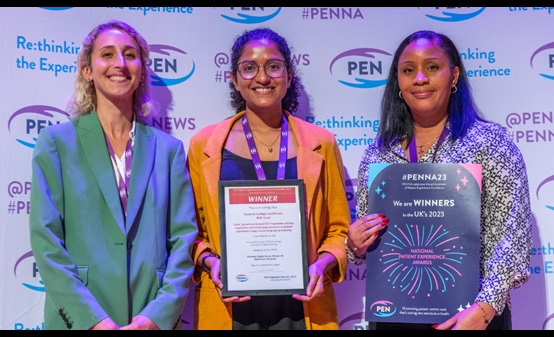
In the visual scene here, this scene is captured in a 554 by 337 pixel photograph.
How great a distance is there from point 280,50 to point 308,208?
2.87 feet

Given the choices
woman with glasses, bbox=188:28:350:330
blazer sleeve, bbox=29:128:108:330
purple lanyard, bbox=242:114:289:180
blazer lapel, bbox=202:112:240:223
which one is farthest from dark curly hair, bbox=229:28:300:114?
blazer sleeve, bbox=29:128:108:330

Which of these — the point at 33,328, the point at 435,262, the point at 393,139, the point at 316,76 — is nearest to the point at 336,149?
the point at 393,139

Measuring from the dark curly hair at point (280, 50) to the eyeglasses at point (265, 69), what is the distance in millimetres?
85

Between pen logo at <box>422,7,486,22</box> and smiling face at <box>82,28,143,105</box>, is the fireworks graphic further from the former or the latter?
pen logo at <box>422,7,486,22</box>

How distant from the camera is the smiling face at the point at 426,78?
10.8 feet

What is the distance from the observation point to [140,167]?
341 cm

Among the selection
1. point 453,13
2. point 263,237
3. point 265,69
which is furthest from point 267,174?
point 453,13

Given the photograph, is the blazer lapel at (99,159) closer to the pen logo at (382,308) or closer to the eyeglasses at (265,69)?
the eyeglasses at (265,69)

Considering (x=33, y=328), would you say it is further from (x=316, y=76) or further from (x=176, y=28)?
(x=316, y=76)

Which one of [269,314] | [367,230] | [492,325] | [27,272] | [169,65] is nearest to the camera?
[492,325]

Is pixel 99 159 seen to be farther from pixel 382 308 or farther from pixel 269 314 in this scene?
pixel 382 308

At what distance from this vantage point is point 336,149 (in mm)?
3748

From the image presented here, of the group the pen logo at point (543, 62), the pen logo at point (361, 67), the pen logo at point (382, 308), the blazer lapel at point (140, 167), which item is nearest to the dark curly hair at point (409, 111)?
the pen logo at point (361, 67)
